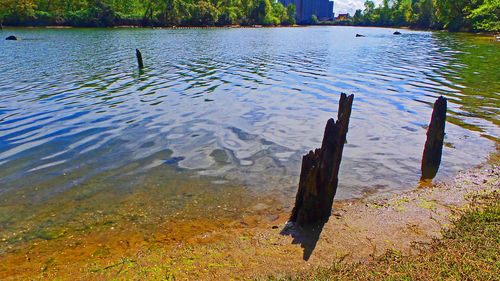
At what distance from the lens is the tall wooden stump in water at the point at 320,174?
5778 mm

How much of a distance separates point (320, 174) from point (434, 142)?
4620 mm

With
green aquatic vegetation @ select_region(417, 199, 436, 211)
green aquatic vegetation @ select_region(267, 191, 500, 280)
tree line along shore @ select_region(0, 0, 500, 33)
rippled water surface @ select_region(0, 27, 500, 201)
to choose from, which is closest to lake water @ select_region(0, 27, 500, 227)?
rippled water surface @ select_region(0, 27, 500, 201)

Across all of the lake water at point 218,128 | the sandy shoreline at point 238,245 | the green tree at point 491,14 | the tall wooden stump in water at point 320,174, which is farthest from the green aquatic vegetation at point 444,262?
the green tree at point 491,14

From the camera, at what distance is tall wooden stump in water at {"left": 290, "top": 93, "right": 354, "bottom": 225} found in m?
5.78

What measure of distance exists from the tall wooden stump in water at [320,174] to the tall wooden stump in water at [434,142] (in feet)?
11.4

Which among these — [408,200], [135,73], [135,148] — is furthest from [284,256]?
[135,73]

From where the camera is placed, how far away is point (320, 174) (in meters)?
5.77

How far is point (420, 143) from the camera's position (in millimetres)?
10695

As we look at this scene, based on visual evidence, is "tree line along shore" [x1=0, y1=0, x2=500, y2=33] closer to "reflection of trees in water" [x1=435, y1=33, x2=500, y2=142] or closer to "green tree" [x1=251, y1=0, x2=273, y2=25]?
"green tree" [x1=251, y1=0, x2=273, y2=25]

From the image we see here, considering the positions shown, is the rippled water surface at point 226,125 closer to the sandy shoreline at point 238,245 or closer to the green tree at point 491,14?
the sandy shoreline at point 238,245

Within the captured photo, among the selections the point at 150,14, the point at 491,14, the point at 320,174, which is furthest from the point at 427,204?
the point at 150,14

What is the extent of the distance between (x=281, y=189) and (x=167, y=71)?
2087cm

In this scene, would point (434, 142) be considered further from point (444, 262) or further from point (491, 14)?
point (491, 14)

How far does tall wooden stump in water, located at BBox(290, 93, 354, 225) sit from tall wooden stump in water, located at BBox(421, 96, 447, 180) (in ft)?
11.4
